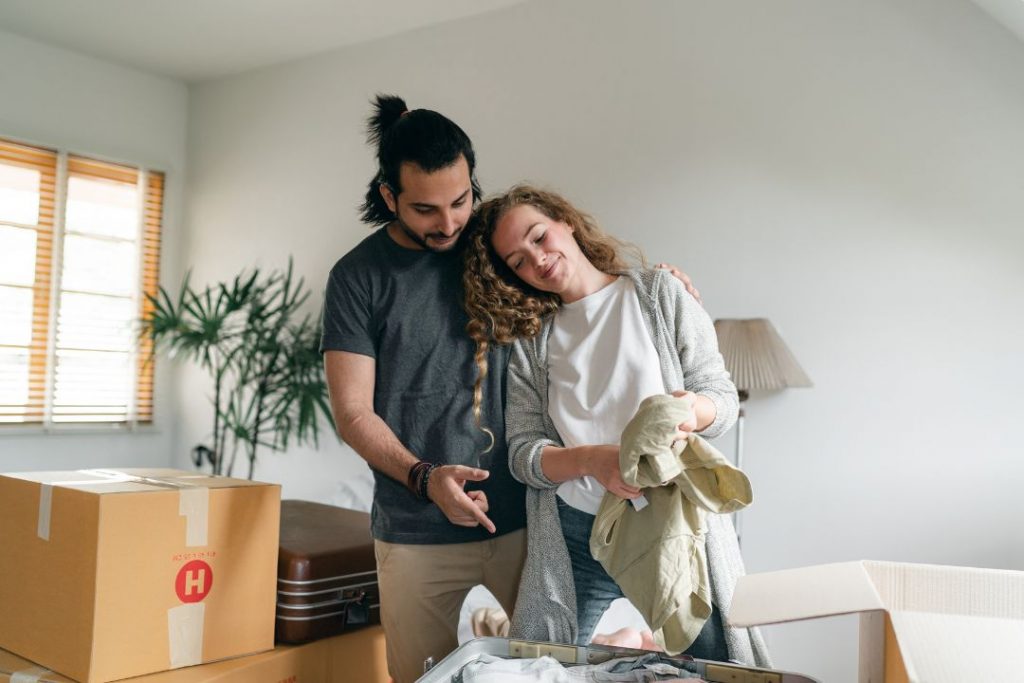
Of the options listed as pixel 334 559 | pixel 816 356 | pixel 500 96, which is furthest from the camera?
pixel 500 96

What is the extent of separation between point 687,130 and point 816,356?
1.01m

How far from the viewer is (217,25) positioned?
4.28m

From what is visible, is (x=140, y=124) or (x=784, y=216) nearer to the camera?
(x=784, y=216)

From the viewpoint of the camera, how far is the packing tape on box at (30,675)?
5.14ft

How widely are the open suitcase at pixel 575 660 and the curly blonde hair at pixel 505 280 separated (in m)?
0.50

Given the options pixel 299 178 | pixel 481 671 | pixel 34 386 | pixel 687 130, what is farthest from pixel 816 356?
pixel 34 386

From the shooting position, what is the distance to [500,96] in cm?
385

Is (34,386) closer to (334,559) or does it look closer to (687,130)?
(334,559)

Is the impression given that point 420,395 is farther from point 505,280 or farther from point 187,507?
point 187,507

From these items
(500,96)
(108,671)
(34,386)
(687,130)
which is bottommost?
A: (108,671)

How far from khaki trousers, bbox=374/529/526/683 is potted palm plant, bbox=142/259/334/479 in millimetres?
2607

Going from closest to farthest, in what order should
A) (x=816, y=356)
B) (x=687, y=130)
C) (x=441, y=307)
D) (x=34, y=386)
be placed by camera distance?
(x=441, y=307), (x=816, y=356), (x=687, y=130), (x=34, y=386)

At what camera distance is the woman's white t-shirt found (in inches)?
57.1

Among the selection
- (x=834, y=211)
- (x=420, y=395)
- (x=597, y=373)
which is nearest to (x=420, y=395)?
(x=420, y=395)
